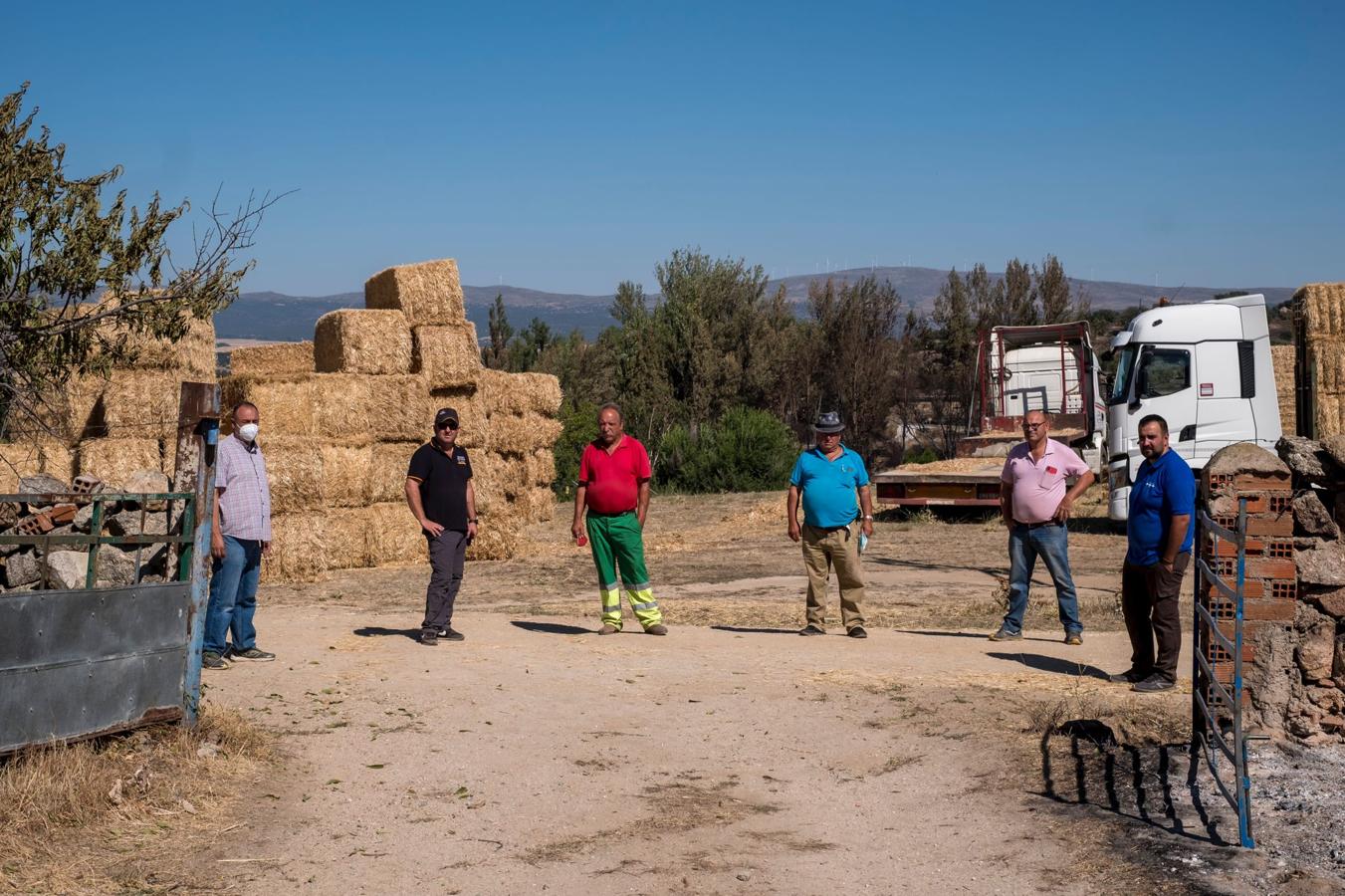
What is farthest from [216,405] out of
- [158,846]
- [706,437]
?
[706,437]

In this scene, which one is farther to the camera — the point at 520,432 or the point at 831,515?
the point at 520,432

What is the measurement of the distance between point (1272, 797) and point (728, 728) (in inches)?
122

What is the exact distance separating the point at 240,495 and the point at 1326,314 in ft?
51.9

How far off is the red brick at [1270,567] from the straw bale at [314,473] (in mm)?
11939

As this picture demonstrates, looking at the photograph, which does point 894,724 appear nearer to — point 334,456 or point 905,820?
point 905,820

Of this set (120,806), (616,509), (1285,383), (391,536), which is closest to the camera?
(120,806)

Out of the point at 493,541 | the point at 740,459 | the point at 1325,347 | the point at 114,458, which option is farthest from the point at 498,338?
the point at 1325,347

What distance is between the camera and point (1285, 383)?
2478 cm

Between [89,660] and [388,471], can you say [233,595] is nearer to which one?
[89,660]

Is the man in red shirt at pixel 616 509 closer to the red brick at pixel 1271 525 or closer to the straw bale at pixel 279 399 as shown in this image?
the red brick at pixel 1271 525

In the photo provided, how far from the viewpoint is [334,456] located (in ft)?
57.6

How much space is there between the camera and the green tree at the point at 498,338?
4372 cm

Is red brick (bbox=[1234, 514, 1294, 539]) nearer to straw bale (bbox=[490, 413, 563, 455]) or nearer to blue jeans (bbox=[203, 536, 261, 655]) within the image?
blue jeans (bbox=[203, 536, 261, 655])

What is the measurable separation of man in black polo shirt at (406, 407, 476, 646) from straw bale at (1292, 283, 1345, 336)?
13.7m
